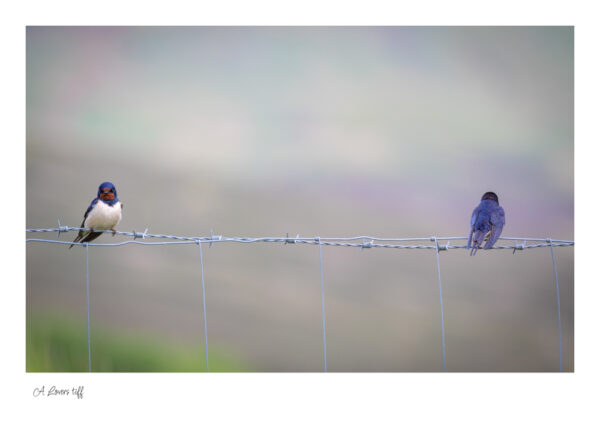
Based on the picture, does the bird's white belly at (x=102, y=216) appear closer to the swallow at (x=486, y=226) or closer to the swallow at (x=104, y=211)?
the swallow at (x=104, y=211)

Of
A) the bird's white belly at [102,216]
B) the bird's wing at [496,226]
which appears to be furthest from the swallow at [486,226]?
the bird's white belly at [102,216]

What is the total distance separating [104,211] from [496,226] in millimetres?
2693

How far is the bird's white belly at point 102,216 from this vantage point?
3367mm

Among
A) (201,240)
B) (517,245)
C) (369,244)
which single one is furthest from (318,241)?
(517,245)

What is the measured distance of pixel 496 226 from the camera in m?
3.15

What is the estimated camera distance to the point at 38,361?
331cm

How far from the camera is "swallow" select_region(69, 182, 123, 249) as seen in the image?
3.37m

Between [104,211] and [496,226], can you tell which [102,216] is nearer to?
[104,211]

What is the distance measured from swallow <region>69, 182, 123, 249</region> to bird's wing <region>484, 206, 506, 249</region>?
8.48 feet

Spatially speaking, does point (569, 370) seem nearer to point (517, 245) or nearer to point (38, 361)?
point (517, 245)

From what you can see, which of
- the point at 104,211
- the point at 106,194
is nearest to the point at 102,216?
the point at 104,211

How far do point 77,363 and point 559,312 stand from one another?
11.9 feet

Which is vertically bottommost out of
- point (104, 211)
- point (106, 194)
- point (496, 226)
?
point (496, 226)

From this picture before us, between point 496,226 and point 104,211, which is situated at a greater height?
point 104,211
